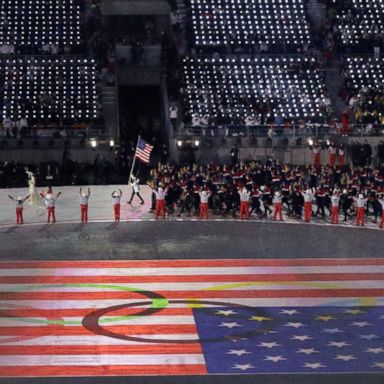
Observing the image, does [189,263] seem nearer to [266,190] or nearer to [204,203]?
[204,203]

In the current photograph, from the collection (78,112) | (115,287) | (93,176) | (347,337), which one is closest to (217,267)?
(115,287)

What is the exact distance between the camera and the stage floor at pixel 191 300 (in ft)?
54.4

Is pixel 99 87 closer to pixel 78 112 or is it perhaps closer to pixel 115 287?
pixel 78 112

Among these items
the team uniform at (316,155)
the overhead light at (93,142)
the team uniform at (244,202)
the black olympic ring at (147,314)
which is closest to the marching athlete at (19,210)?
the team uniform at (244,202)

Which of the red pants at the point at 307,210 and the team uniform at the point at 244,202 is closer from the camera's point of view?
the red pants at the point at 307,210

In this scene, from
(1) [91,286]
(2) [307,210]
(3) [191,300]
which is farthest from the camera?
(2) [307,210]

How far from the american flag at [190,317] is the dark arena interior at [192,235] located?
6 centimetres

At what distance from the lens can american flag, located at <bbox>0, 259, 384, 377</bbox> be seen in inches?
661

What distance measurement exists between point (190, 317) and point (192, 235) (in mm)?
9851

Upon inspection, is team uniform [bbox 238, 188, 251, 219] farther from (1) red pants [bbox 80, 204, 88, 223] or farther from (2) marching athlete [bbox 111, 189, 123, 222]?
(1) red pants [bbox 80, 204, 88, 223]

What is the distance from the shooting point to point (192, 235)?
97.0 ft

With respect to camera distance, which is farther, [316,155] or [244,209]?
[316,155]

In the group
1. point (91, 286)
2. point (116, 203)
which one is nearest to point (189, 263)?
point (91, 286)

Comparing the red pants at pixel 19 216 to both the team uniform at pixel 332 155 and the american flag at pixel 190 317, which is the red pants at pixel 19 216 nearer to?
the american flag at pixel 190 317
